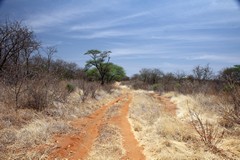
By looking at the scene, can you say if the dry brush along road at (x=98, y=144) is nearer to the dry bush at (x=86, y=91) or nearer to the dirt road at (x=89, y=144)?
the dirt road at (x=89, y=144)

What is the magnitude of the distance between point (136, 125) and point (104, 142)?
9.04 feet

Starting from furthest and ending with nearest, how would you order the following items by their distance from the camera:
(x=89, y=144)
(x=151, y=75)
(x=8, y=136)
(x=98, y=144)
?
(x=151, y=75), (x=89, y=144), (x=98, y=144), (x=8, y=136)

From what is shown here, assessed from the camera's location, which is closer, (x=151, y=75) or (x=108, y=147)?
(x=108, y=147)

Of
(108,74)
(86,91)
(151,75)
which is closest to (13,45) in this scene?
(86,91)

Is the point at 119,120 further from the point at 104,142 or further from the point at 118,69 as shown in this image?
the point at 118,69

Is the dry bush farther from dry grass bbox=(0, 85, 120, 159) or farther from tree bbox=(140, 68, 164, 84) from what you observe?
tree bbox=(140, 68, 164, 84)

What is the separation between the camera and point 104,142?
27.6 ft

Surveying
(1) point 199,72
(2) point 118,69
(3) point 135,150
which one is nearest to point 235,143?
(3) point 135,150

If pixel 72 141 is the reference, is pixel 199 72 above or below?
above

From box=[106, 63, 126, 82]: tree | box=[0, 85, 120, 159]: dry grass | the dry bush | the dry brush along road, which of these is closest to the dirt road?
the dry brush along road

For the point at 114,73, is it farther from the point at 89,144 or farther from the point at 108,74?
the point at 89,144

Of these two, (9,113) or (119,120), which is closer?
(9,113)

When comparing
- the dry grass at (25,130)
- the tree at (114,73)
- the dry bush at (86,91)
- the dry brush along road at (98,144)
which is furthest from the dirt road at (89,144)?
the tree at (114,73)

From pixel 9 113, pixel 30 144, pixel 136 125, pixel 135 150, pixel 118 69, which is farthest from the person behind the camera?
pixel 118 69
